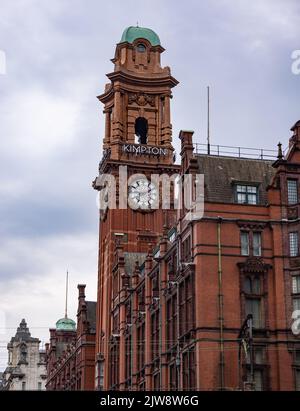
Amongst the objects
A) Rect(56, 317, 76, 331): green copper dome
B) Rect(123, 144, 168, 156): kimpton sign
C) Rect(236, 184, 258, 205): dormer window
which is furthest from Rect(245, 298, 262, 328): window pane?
Rect(56, 317, 76, 331): green copper dome

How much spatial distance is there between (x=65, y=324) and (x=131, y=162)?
52.6m

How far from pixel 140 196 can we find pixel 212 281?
48166 millimetres

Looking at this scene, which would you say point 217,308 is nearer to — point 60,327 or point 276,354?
point 276,354

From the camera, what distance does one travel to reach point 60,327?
518 ft

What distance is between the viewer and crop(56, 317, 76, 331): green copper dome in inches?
6220

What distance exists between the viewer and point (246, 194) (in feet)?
240

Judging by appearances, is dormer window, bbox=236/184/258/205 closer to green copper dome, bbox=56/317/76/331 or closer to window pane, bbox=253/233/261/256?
window pane, bbox=253/233/261/256

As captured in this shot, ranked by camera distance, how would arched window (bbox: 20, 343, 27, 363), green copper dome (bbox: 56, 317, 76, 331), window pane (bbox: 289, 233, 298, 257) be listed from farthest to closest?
1. arched window (bbox: 20, 343, 27, 363)
2. green copper dome (bbox: 56, 317, 76, 331)
3. window pane (bbox: 289, 233, 298, 257)

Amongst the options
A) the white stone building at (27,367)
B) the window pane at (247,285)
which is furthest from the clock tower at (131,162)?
the white stone building at (27,367)

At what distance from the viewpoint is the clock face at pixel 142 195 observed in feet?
376

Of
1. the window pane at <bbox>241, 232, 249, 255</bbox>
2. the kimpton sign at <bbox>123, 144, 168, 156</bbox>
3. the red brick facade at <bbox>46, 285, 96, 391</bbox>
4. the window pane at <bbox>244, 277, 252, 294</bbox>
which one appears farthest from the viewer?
the red brick facade at <bbox>46, 285, 96, 391</bbox>

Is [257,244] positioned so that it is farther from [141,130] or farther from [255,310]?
[141,130]

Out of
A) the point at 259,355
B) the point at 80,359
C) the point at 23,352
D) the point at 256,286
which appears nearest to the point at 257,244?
the point at 256,286

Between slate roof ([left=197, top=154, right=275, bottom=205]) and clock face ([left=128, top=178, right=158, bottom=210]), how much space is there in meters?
37.7
